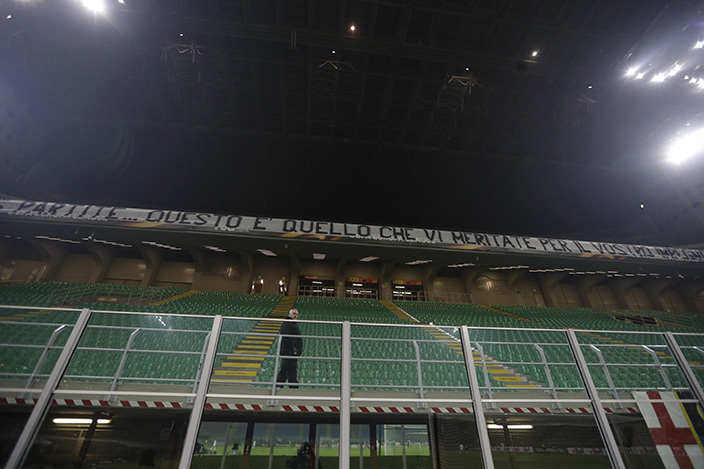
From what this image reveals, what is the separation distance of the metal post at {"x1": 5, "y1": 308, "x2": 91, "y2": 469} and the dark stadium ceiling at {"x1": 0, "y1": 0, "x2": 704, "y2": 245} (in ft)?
36.8

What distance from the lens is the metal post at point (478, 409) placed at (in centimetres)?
191

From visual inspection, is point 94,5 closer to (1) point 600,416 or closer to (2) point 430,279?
(1) point 600,416

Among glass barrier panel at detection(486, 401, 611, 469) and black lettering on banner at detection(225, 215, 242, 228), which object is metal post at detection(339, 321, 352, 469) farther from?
black lettering on banner at detection(225, 215, 242, 228)

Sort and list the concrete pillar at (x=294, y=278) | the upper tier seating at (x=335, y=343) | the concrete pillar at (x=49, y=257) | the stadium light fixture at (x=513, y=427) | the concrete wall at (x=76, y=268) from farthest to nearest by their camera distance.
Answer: the concrete pillar at (x=294, y=278)
the concrete wall at (x=76, y=268)
the concrete pillar at (x=49, y=257)
the stadium light fixture at (x=513, y=427)
the upper tier seating at (x=335, y=343)

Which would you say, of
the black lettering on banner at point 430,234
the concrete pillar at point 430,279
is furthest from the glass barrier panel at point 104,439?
the concrete pillar at point 430,279

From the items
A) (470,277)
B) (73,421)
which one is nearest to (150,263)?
(73,421)

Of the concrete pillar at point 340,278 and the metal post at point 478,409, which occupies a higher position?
the concrete pillar at point 340,278

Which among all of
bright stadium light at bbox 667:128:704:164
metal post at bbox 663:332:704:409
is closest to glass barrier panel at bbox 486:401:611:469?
metal post at bbox 663:332:704:409

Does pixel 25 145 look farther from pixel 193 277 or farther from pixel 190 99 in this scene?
pixel 193 277

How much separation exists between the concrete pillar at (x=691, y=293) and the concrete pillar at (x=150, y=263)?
108 feet

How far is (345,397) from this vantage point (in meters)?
1.98

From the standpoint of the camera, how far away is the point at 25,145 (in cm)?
1248

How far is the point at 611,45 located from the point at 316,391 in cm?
1528

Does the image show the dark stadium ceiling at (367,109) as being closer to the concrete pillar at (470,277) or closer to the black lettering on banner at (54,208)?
the concrete pillar at (470,277)
